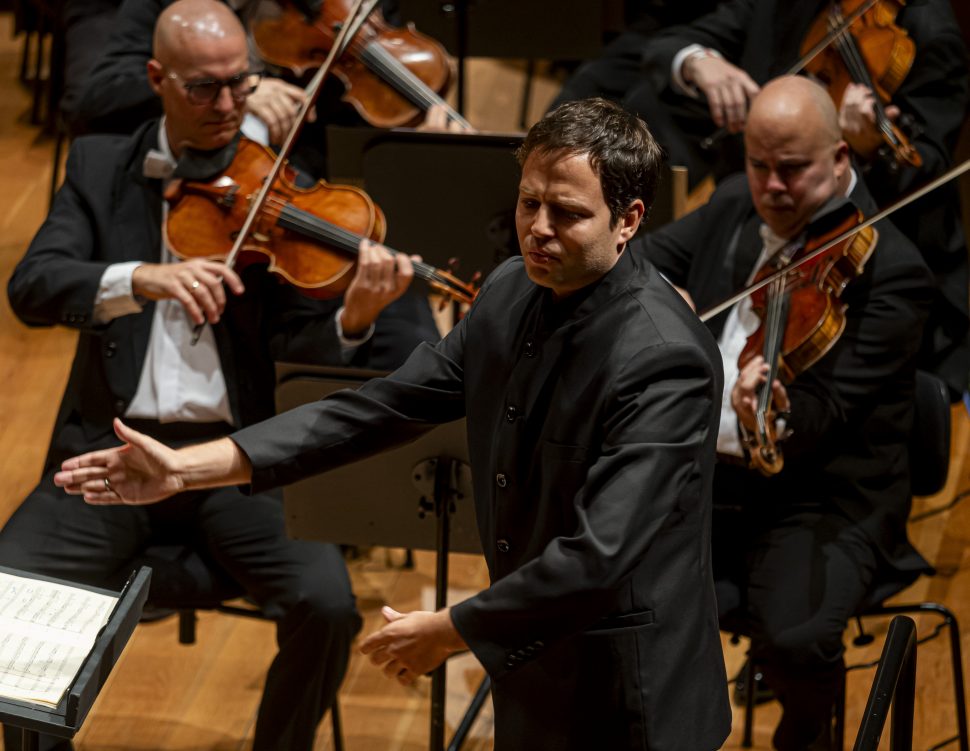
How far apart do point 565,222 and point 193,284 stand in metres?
1.06

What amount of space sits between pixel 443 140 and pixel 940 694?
1630 mm

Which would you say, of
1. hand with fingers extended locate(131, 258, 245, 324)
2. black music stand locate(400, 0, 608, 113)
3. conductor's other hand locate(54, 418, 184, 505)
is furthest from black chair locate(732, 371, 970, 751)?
black music stand locate(400, 0, 608, 113)

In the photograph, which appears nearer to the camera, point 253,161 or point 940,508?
point 253,161

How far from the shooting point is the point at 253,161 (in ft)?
9.48

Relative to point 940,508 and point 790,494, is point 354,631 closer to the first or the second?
point 790,494

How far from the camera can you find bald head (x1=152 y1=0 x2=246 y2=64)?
2.85 m

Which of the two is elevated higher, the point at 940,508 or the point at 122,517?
the point at 122,517

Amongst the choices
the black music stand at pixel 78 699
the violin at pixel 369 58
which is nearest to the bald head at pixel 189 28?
the violin at pixel 369 58

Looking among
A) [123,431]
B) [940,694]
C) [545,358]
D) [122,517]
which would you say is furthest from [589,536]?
[940,694]

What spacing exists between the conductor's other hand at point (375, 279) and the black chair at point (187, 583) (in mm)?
576

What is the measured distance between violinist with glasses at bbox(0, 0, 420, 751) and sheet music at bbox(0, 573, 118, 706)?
0.86 metres

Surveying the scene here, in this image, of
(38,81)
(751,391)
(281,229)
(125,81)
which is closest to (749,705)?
(751,391)

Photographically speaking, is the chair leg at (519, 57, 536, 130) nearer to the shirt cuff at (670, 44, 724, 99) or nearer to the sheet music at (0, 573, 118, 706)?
the shirt cuff at (670, 44, 724, 99)

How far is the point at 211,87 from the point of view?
2.82 meters
